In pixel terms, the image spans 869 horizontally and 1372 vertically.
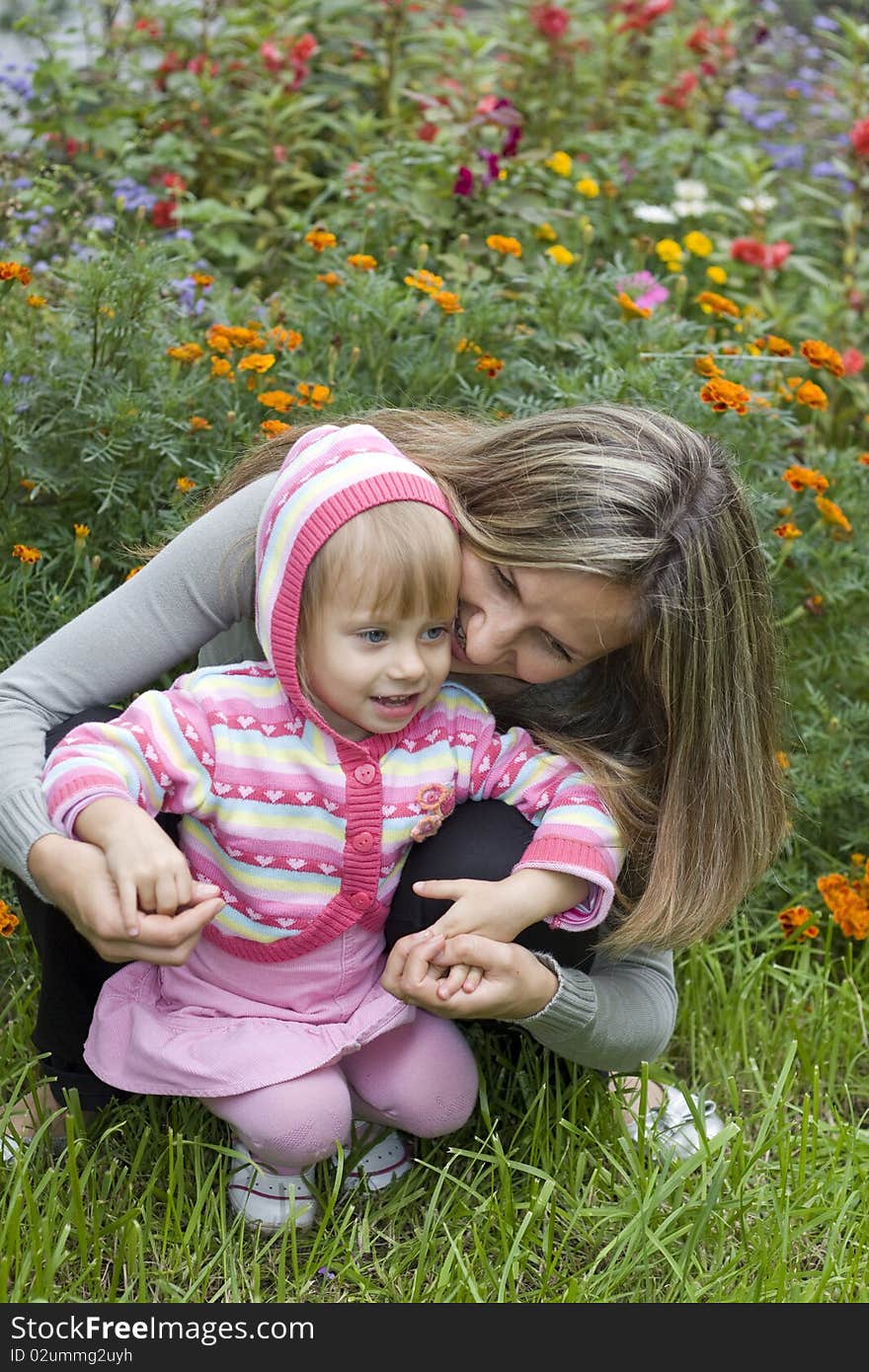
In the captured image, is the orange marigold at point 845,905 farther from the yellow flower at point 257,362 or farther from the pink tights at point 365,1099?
the yellow flower at point 257,362

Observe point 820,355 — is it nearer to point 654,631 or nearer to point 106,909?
point 654,631

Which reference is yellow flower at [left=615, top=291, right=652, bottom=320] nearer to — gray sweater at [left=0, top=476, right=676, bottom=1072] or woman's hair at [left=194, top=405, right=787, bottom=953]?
woman's hair at [left=194, top=405, right=787, bottom=953]

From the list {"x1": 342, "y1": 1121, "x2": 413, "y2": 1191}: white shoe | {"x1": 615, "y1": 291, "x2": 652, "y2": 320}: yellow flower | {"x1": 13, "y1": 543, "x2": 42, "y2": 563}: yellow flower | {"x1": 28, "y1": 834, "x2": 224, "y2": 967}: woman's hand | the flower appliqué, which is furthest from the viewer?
{"x1": 615, "y1": 291, "x2": 652, "y2": 320}: yellow flower

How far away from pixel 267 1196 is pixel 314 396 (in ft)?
3.64

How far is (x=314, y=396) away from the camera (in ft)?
7.35

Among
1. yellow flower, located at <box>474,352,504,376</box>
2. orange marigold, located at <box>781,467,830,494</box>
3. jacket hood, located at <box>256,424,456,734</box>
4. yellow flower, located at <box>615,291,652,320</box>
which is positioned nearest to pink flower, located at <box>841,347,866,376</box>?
yellow flower, located at <box>615,291,652,320</box>

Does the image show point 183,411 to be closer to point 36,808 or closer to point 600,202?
point 36,808

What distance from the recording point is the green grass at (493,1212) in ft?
5.59

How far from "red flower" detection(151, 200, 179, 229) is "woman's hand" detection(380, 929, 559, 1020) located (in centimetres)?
218

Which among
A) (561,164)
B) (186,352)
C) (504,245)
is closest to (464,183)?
(561,164)

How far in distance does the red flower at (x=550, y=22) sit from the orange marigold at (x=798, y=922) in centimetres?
255

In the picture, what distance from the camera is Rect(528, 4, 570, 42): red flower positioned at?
3928mm

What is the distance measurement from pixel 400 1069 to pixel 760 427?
1.28 meters

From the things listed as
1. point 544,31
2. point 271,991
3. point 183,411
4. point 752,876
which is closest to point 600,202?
point 544,31
